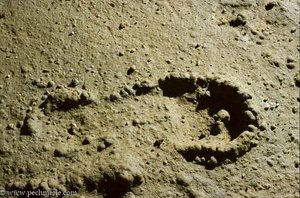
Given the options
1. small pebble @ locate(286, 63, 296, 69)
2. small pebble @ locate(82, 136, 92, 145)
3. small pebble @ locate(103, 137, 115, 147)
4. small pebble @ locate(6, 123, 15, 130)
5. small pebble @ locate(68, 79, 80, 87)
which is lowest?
small pebble @ locate(6, 123, 15, 130)

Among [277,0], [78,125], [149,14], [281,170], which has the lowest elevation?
[78,125]

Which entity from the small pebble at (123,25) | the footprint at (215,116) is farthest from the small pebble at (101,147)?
the small pebble at (123,25)

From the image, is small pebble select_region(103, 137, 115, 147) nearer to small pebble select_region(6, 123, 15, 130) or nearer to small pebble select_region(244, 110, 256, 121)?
small pebble select_region(6, 123, 15, 130)

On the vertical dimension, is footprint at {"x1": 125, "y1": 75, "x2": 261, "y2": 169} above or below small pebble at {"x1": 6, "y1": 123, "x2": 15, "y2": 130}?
above

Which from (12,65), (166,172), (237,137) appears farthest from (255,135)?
(12,65)

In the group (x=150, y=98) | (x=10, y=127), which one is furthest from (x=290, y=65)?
(x=10, y=127)

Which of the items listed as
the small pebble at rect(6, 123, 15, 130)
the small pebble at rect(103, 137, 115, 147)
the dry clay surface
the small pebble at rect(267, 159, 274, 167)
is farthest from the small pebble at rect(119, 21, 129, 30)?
the small pebble at rect(267, 159, 274, 167)

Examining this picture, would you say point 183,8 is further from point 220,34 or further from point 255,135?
point 255,135

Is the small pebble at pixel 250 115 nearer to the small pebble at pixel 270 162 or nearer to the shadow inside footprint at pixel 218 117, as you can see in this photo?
the shadow inside footprint at pixel 218 117
